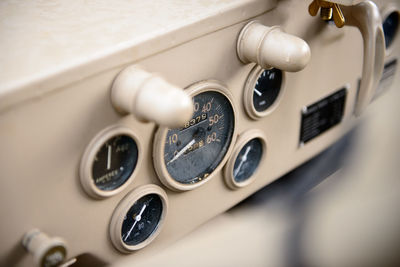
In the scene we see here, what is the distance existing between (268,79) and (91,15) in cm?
44

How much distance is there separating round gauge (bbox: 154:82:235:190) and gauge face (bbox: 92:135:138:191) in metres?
0.05

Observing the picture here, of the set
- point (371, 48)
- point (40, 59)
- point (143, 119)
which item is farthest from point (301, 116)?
point (40, 59)

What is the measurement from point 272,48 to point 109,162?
1.28 feet

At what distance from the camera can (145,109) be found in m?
0.88

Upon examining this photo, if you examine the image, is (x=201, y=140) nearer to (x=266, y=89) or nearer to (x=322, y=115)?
(x=266, y=89)

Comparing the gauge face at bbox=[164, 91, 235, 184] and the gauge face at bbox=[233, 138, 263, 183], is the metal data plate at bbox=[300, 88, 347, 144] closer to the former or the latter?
the gauge face at bbox=[233, 138, 263, 183]

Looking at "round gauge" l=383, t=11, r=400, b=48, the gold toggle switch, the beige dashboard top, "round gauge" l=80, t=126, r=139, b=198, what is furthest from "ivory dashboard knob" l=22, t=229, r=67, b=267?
"round gauge" l=383, t=11, r=400, b=48

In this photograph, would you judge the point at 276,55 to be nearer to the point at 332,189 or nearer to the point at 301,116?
the point at 301,116

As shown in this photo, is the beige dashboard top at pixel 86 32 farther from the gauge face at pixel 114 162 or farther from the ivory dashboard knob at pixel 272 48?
the gauge face at pixel 114 162

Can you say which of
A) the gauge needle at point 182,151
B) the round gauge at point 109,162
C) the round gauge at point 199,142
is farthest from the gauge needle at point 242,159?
the round gauge at point 109,162

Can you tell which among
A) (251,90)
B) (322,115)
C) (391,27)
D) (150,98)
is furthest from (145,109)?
(391,27)

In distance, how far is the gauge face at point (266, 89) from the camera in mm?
1232

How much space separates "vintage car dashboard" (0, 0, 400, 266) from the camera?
863 millimetres

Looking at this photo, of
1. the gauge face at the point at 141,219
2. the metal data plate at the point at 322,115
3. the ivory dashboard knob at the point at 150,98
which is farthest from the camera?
the metal data plate at the point at 322,115
